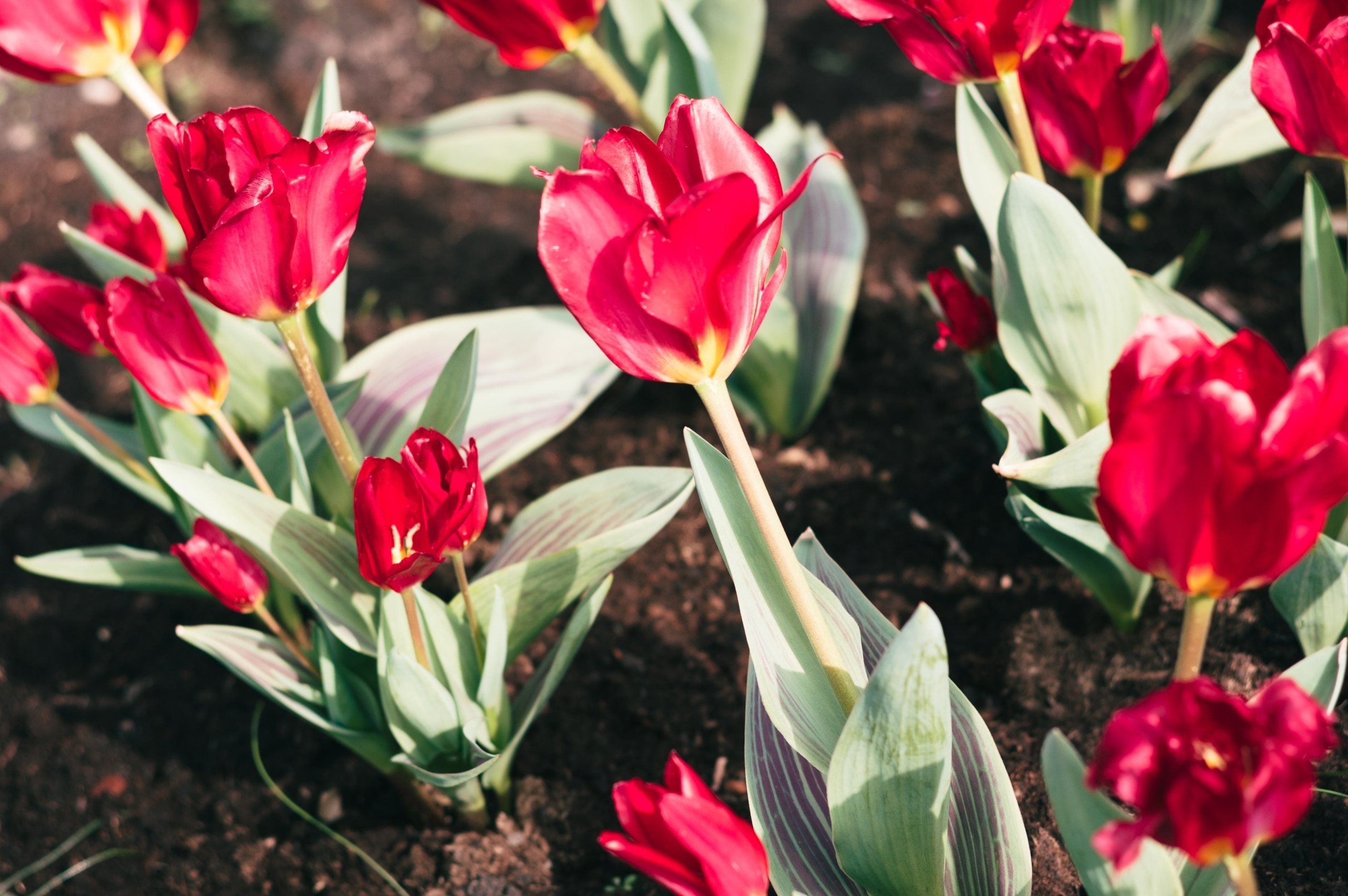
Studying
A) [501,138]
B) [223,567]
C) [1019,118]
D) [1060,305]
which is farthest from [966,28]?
[501,138]

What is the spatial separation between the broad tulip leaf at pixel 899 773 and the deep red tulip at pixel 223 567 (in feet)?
2.02

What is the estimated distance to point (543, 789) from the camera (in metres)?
1.28

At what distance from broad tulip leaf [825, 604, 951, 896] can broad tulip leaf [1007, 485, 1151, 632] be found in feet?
1.02

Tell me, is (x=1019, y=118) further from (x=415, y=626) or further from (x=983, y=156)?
(x=415, y=626)

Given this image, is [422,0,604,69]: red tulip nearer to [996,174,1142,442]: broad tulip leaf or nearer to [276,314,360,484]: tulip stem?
[276,314,360,484]: tulip stem

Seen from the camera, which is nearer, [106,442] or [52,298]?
[52,298]

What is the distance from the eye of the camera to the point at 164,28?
54.6 inches

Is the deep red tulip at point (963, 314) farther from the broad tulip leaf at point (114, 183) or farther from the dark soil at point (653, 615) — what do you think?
the broad tulip leaf at point (114, 183)

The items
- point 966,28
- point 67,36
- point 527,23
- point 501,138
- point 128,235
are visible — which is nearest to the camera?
point 966,28

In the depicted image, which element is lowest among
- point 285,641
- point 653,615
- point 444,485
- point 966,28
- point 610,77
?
point 653,615

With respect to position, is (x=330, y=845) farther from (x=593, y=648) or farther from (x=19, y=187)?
(x=19, y=187)

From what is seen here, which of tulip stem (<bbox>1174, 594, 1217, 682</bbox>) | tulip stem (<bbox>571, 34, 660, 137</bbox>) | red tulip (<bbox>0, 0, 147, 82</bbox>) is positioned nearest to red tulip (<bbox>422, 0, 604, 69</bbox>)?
tulip stem (<bbox>571, 34, 660, 137</bbox>)

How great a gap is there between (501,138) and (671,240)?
1.22 metres

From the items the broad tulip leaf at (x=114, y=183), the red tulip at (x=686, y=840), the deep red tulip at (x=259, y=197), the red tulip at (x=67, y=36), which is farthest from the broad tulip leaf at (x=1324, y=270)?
the broad tulip leaf at (x=114, y=183)
